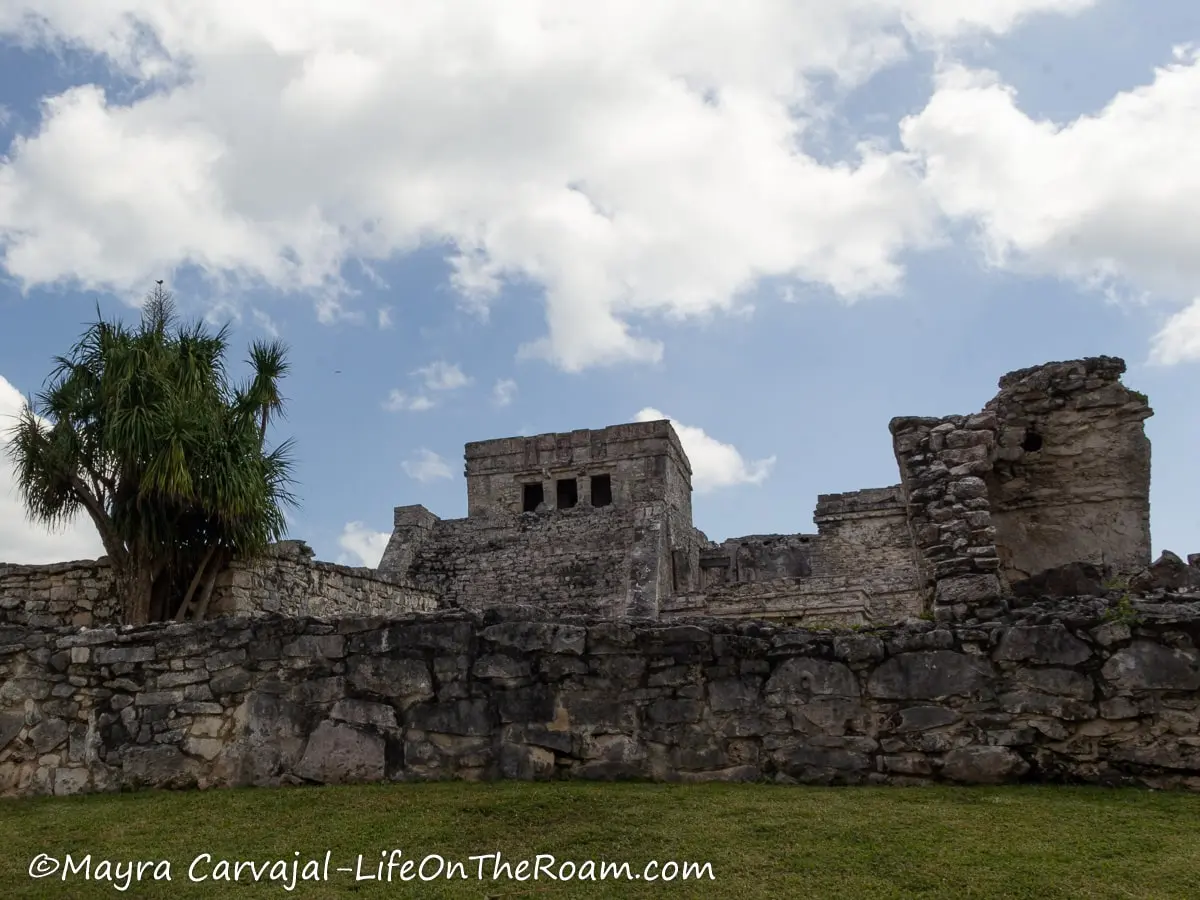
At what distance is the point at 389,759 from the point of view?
20.4 ft

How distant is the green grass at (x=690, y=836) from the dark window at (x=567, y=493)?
69.0 ft

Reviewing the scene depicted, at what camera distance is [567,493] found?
89.3 ft

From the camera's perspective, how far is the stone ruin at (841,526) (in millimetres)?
7238

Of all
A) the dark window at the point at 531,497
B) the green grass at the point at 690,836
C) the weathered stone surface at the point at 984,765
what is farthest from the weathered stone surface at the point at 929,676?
the dark window at the point at 531,497

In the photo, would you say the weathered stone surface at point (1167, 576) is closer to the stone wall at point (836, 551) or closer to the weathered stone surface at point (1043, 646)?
the weathered stone surface at point (1043, 646)

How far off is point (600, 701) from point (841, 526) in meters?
17.9

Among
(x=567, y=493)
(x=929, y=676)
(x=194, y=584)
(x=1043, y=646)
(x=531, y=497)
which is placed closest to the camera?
(x=1043, y=646)

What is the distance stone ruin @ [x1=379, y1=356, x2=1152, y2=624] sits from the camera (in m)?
7.24

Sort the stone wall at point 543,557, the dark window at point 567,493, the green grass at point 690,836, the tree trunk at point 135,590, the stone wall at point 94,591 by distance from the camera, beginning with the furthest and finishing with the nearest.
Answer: the dark window at point 567,493, the stone wall at point 543,557, the stone wall at point 94,591, the tree trunk at point 135,590, the green grass at point 690,836

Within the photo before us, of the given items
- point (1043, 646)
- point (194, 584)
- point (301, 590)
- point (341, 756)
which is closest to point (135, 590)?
point (194, 584)

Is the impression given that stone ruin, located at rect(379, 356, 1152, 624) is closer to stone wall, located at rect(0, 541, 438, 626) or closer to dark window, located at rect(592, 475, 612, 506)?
dark window, located at rect(592, 475, 612, 506)

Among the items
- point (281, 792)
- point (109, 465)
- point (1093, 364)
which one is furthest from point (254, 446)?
point (1093, 364)

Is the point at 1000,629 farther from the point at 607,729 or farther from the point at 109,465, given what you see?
the point at 109,465

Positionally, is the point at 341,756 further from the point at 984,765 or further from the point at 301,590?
the point at 301,590
